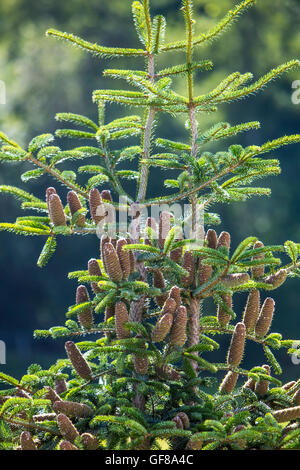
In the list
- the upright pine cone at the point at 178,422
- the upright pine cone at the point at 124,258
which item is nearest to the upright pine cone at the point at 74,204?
the upright pine cone at the point at 124,258

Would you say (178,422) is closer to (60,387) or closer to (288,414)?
(288,414)

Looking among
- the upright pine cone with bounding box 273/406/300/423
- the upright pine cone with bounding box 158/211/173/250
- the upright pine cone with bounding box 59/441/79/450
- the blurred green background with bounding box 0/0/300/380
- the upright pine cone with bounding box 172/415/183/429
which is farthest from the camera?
the blurred green background with bounding box 0/0/300/380

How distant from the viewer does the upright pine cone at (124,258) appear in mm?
1452

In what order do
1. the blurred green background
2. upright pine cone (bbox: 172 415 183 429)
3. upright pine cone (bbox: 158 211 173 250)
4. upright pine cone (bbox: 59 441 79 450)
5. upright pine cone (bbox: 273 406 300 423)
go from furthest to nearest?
1. the blurred green background
2. upright pine cone (bbox: 158 211 173 250)
3. upright pine cone (bbox: 273 406 300 423)
4. upright pine cone (bbox: 172 415 183 429)
5. upright pine cone (bbox: 59 441 79 450)

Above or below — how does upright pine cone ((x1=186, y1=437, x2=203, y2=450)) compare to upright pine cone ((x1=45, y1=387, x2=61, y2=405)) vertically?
below

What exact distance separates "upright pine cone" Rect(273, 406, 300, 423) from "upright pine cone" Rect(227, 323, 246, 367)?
0.53ft

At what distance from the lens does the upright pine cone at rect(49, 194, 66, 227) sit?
4.88ft

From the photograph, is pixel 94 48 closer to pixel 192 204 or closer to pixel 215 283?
pixel 192 204

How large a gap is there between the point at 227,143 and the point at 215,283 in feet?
25.3

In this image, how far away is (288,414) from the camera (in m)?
1.41

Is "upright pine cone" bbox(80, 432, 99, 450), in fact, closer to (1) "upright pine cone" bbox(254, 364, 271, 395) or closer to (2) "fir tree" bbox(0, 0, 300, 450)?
(2) "fir tree" bbox(0, 0, 300, 450)

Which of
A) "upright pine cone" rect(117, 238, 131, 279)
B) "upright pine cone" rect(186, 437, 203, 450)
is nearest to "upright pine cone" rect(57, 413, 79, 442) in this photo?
"upright pine cone" rect(186, 437, 203, 450)

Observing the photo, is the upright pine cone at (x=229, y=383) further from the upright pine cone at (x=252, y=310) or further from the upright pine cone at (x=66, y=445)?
the upright pine cone at (x=66, y=445)

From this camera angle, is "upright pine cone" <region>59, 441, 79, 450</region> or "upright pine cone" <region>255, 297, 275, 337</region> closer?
"upright pine cone" <region>59, 441, 79, 450</region>
